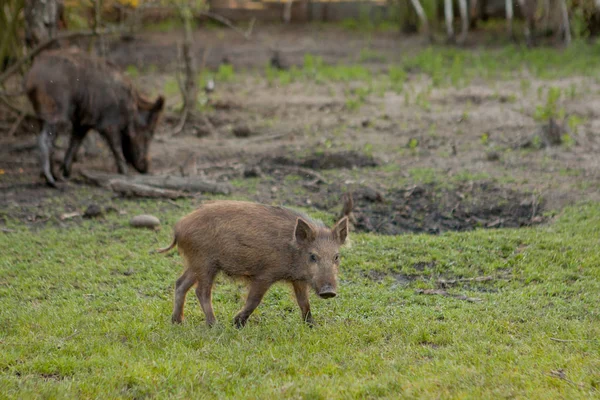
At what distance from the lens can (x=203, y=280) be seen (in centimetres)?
609

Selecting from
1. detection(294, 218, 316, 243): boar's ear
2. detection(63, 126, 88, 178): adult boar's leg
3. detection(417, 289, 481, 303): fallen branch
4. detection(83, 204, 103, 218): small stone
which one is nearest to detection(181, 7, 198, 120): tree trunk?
detection(63, 126, 88, 178): adult boar's leg

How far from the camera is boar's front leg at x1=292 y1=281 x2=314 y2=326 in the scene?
617 centimetres

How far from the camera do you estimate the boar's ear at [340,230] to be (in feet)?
20.2

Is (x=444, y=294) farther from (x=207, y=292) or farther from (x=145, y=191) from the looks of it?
(x=145, y=191)

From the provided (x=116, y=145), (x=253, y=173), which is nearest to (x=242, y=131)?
(x=116, y=145)

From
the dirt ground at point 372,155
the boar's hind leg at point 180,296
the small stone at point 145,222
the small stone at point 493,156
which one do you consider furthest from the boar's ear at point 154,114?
the boar's hind leg at point 180,296

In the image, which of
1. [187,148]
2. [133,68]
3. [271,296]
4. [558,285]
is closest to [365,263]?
[271,296]

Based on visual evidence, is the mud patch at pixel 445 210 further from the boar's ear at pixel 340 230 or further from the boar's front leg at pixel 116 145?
the boar's front leg at pixel 116 145

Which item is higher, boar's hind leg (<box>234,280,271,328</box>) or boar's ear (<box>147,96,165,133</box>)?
boar's ear (<box>147,96,165,133</box>)

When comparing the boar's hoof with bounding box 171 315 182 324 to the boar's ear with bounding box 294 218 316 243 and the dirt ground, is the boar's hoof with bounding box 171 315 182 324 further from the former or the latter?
the dirt ground

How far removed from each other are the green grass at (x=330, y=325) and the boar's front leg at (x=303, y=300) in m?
0.11

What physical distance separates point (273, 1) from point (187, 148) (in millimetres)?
13461

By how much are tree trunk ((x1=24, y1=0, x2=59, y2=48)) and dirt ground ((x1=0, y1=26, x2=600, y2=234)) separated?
151 centimetres

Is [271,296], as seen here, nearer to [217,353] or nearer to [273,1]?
[217,353]
